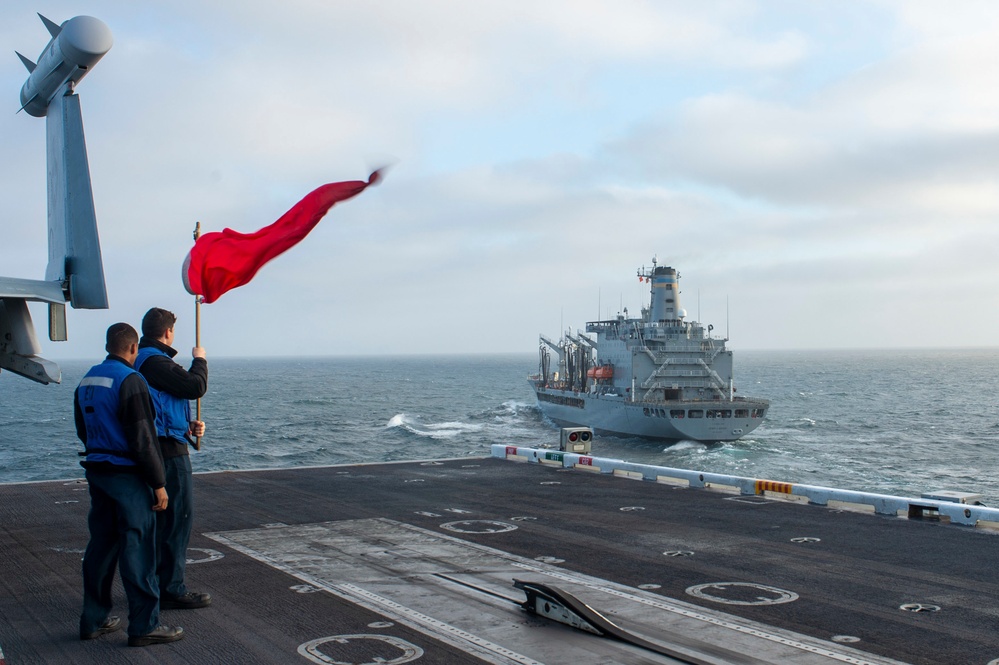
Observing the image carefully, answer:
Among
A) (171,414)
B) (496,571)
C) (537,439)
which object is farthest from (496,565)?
(537,439)

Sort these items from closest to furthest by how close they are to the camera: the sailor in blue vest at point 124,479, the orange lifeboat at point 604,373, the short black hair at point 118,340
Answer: the sailor in blue vest at point 124,479 < the short black hair at point 118,340 < the orange lifeboat at point 604,373

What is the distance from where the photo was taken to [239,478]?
61.0ft

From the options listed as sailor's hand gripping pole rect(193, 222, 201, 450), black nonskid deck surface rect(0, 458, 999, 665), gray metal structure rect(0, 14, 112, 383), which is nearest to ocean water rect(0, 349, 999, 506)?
black nonskid deck surface rect(0, 458, 999, 665)

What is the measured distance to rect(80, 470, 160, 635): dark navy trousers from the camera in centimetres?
674

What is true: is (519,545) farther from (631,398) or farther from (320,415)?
(320,415)

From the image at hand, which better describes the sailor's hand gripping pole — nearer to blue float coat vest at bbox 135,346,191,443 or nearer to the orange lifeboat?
blue float coat vest at bbox 135,346,191,443

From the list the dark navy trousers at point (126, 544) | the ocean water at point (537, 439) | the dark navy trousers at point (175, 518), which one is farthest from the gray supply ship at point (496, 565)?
Result: the ocean water at point (537, 439)

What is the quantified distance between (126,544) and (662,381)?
54936 millimetres

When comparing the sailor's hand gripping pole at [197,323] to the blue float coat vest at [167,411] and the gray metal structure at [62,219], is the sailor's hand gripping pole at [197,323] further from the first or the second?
the gray metal structure at [62,219]

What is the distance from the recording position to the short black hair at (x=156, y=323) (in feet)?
24.7

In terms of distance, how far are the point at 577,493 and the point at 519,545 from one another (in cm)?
490

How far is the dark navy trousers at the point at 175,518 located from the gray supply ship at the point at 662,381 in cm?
5046

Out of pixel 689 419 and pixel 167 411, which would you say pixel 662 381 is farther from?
pixel 167 411

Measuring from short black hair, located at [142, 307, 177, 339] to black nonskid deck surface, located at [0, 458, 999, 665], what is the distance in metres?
2.57
